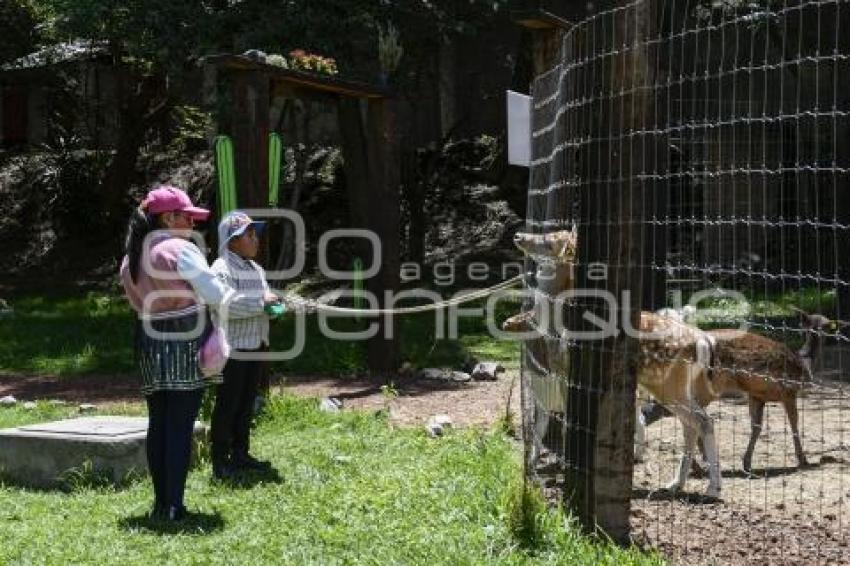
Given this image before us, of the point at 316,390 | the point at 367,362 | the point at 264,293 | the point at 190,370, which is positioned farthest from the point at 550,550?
the point at 367,362

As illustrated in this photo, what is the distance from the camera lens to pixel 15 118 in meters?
30.6

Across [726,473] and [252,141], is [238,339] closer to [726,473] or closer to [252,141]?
[252,141]

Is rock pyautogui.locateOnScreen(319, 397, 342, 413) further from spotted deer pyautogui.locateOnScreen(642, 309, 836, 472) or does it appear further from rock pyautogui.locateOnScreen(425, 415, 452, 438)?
spotted deer pyautogui.locateOnScreen(642, 309, 836, 472)

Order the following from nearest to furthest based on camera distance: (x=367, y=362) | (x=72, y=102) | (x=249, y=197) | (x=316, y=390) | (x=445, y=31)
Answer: (x=249, y=197), (x=316, y=390), (x=367, y=362), (x=445, y=31), (x=72, y=102)

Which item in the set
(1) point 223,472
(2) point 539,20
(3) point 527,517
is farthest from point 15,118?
(3) point 527,517

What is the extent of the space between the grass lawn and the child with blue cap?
22 centimetres

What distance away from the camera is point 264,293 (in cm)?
770

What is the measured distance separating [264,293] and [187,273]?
49.6 inches

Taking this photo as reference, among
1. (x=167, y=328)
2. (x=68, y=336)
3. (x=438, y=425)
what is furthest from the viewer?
(x=68, y=336)

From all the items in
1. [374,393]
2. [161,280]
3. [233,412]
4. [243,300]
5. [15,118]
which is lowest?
[374,393]

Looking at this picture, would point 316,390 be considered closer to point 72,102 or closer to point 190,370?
point 190,370

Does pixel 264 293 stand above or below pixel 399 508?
above

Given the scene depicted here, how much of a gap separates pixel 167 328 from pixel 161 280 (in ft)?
0.89

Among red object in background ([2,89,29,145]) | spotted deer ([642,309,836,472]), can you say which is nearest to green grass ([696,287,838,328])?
spotted deer ([642,309,836,472])
